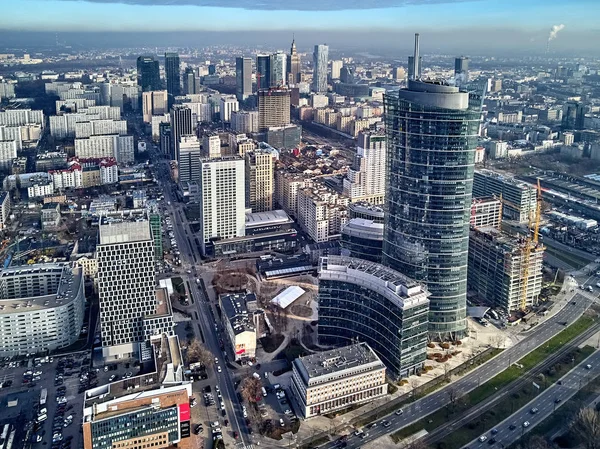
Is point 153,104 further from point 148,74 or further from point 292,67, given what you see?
point 292,67

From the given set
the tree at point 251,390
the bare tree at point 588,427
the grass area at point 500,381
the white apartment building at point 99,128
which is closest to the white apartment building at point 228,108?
the white apartment building at point 99,128

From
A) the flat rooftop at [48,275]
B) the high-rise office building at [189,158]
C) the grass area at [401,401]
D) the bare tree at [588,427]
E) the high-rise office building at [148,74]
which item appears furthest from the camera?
the high-rise office building at [148,74]

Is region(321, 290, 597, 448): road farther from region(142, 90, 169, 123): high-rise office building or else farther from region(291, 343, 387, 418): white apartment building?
region(142, 90, 169, 123): high-rise office building

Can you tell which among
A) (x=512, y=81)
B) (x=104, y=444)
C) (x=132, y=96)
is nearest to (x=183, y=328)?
(x=104, y=444)

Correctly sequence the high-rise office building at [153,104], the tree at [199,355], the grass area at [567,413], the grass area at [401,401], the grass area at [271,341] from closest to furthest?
the grass area at [567,413], the grass area at [401,401], the tree at [199,355], the grass area at [271,341], the high-rise office building at [153,104]

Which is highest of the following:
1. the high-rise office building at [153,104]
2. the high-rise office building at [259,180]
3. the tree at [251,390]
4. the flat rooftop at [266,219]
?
the high-rise office building at [153,104]

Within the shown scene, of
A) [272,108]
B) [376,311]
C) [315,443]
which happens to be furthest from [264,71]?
[315,443]

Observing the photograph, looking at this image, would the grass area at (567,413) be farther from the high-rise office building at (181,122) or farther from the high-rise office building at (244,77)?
the high-rise office building at (244,77)
